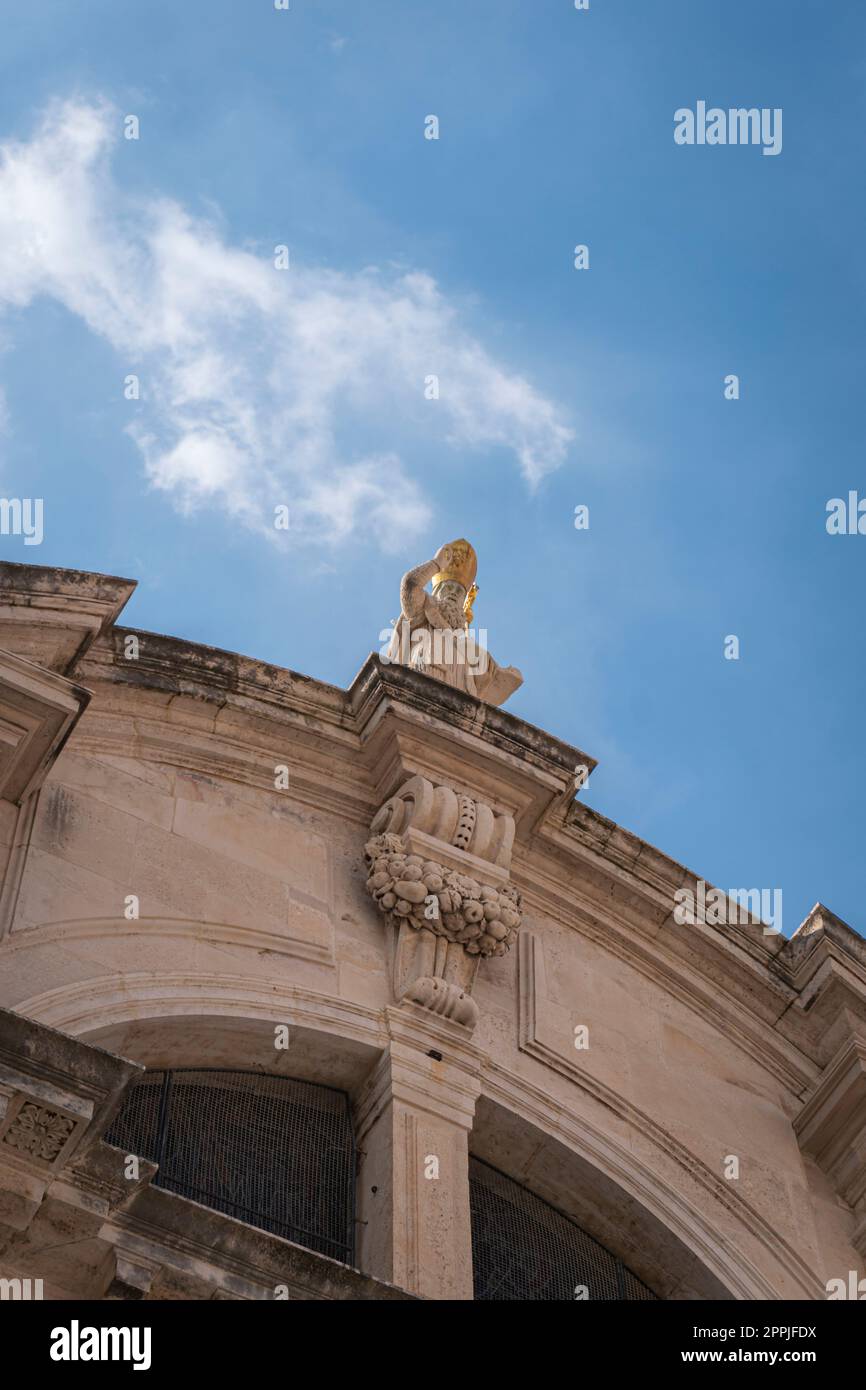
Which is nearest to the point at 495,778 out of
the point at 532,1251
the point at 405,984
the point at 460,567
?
the point at 405,984

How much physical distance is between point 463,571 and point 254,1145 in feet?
15.4

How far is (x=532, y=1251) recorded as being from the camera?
13.8 meters

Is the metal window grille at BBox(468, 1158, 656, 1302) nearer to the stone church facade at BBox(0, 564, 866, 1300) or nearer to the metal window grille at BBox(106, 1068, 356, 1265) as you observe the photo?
the stone church facade at BBox(0, 564, 866, 1300)

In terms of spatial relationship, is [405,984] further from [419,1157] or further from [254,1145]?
[254,1145]

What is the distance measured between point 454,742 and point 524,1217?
2.71 meters

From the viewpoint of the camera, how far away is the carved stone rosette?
45.5ft

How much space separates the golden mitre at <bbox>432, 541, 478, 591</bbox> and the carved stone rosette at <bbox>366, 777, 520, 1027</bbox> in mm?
2269

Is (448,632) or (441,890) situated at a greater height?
(448,632)

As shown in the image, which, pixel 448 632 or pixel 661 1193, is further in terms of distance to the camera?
pixel 448 632

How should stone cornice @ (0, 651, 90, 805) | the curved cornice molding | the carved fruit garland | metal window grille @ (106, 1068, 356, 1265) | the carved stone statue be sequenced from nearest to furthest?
metal window grille @ (106, 1068, 356, 1265) → stone cornice @ (0, 651, 90, 805) → the curved cornice molding → the carved fruit garland → the carved stone statue

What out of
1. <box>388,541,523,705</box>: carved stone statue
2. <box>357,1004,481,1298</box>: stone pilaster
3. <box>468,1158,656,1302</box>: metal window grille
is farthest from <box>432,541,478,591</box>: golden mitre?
<box>468,1158,656,1302</box>: metal window grille

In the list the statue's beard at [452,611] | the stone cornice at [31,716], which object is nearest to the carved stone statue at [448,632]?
the statue's beard at [452,611]
